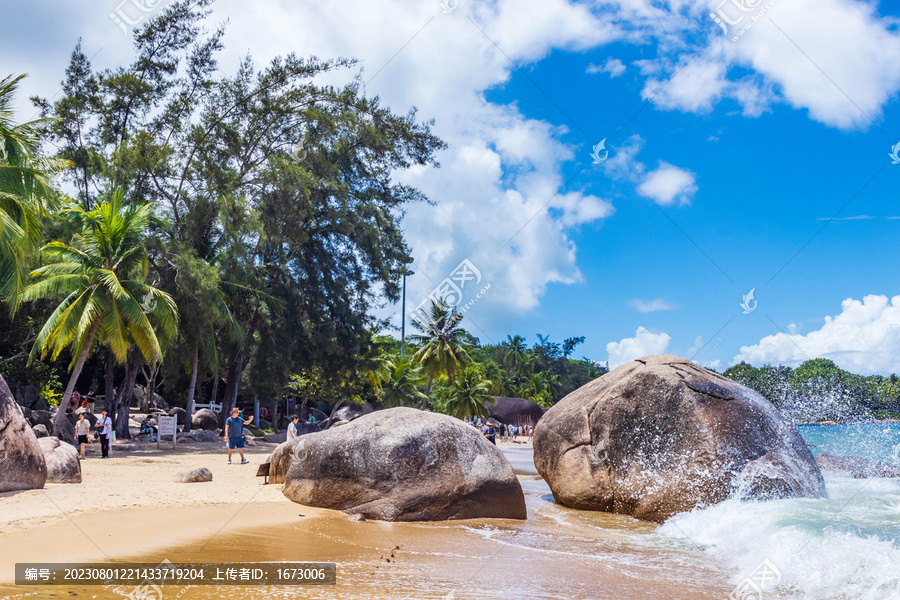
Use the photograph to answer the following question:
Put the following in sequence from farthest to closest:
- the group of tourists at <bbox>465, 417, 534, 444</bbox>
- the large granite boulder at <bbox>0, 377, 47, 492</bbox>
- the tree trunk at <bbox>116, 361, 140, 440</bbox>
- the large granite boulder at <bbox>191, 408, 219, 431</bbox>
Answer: the group of tourists at <bbox>465, 417, 534, 444</bbox> → the large granite boulder at <bbox>191, 408, 219, 431</bbox> → the tree trunk at <bbox>116, 361, 140, 440</bbox> → the large granite boulder at <bbox>0, 377, 47, 492</bbox>

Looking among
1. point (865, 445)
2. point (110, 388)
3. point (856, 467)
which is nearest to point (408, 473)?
point (856, 467)

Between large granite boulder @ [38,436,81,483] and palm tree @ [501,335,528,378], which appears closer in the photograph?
large granite boulder @ [38,436,81,483]

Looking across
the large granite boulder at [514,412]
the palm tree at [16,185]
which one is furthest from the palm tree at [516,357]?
the palm tree at [16,185]

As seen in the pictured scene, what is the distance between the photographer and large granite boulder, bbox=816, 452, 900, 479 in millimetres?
15758

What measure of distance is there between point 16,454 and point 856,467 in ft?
61.3

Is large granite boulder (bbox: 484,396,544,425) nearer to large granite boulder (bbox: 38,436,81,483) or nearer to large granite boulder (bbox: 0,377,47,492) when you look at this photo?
large granite boulder (bbox: 38,436,81,483)

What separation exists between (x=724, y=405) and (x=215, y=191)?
2030 centimetres

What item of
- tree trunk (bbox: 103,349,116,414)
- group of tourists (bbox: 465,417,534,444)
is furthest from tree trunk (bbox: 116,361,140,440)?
group of tourists (bbox: 465,417,534,444)

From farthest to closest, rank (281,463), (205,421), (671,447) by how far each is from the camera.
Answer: (205,421)
(281,463)
(671,447)

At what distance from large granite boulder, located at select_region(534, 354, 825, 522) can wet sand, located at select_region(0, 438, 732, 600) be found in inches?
32.8

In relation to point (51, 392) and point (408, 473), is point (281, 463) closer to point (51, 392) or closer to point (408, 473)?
point (408, 473)

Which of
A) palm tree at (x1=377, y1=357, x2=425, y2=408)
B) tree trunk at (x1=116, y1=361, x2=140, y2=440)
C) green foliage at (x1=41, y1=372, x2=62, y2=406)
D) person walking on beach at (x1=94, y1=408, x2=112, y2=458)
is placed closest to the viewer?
person walking on beach at (x1=94, y1=408, x2=112, y2=458)

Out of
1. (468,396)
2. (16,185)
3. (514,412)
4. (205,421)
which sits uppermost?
(16,185)

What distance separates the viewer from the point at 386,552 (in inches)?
277
